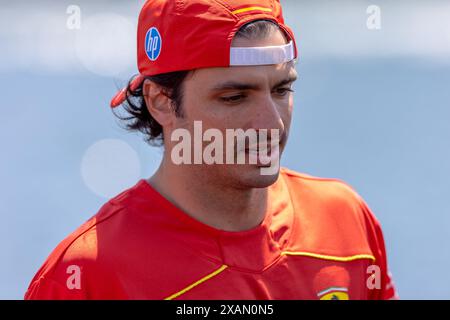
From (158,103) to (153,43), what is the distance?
0.19 meters

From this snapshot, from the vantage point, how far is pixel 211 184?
110 inches

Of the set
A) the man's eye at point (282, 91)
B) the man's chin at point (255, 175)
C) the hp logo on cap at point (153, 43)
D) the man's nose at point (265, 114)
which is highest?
the hp logo on cap at point (153, 43)

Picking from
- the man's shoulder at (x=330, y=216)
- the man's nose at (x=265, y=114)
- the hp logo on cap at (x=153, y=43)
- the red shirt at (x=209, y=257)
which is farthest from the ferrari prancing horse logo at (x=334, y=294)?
the hp logo on cap at (x=153, y=43)

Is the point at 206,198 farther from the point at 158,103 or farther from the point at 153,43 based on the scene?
the point at 153,43

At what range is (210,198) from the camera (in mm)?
2824

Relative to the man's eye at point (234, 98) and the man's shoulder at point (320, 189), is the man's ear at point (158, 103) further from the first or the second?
the man's shoulder at point (320, 189)

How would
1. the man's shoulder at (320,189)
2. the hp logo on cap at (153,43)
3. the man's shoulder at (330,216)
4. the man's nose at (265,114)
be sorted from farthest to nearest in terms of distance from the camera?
the man's shoulder at (320,189)
the man's shoulder at (330,216)
the hp logo on cap at (153,43)
the man's nose at (265,114)

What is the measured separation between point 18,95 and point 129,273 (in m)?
3.88

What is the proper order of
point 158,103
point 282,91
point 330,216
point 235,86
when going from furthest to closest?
point 330,216 → point 158,103 → point 282,91 → point 235,86

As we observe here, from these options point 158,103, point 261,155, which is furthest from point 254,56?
point 158,103

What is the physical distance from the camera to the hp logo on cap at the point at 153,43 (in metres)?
2.81
